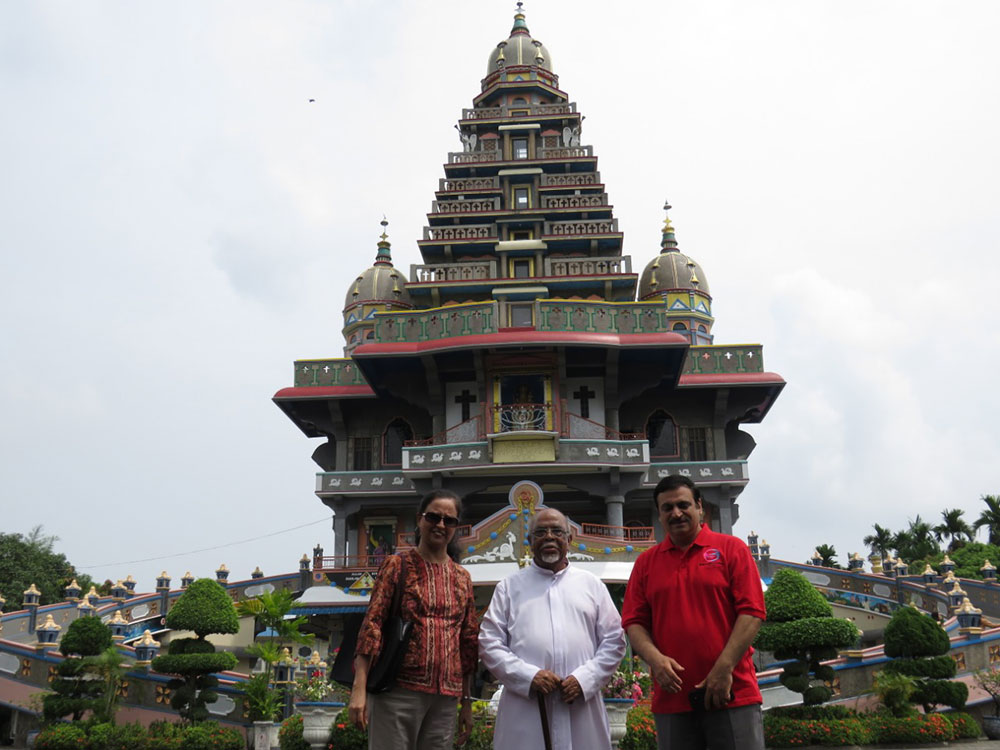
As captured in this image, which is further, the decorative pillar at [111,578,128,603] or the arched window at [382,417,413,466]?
the arched window at [382,417,413,466]

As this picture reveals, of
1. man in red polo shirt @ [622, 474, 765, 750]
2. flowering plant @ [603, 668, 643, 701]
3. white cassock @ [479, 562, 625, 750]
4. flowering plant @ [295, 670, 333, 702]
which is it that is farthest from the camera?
flowering plant @ [295, 670, 333, 702]

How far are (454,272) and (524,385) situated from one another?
6377 mm

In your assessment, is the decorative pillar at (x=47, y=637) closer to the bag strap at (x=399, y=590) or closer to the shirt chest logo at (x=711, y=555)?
the bag strap at (x=399, y=590)

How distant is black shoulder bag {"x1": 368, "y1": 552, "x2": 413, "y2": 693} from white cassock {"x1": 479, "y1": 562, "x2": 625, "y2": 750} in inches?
19.6

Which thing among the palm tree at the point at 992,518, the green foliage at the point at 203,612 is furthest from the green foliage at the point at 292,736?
the palm tree at the point at 992,518

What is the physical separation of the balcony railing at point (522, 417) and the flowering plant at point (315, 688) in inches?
483

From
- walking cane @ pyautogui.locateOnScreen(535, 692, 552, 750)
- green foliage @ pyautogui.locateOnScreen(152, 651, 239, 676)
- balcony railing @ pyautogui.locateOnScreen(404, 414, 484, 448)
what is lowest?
walking cane @ pyautogui.locateOnScreen(535, 692, 552, 750)

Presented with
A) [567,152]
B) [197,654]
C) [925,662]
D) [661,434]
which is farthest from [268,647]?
[567,152]

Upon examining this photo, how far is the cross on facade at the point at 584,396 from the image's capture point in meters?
28.5

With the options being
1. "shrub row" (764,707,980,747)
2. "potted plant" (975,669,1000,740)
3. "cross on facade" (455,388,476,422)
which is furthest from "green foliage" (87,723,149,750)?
"cross on facade" (455,388,476,422)

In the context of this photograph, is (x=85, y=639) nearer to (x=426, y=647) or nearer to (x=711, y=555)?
(x=426, y=647)

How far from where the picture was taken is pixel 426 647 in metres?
5.35

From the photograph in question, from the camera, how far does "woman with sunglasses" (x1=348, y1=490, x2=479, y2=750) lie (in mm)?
5262

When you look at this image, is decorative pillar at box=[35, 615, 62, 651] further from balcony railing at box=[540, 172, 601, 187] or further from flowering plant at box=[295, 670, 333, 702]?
balcony railing at box=[540, 172, 601, 187]
